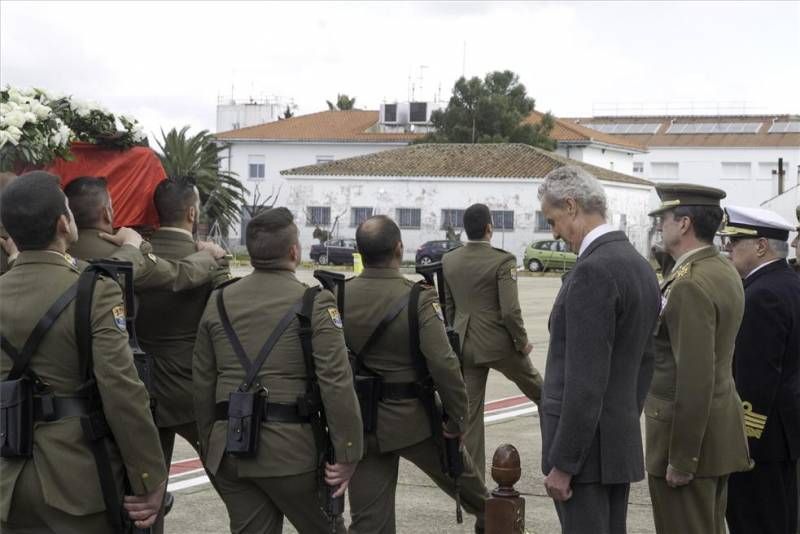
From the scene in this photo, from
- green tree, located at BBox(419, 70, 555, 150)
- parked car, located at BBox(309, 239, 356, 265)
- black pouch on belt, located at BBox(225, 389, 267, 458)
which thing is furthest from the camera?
green tree, located at BBox(419, 70, 555, 150)

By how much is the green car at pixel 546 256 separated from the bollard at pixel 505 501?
148 feet

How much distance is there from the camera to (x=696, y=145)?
82.4 m

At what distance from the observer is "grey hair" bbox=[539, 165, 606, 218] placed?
4.86 metres

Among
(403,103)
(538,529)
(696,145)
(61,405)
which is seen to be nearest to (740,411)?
(538,529)

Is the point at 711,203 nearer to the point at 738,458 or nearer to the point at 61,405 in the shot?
the point at 738,458

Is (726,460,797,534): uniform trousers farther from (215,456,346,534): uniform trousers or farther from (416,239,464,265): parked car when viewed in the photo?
(416,239,464,265): parked car

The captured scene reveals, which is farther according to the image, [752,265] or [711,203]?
[752,265]

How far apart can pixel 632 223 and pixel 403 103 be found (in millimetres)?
20495

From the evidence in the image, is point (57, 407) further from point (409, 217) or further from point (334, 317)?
point (409, 217)

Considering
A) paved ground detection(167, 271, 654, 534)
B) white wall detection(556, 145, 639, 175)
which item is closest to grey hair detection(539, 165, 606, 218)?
paved ground detection(167, 271, 654, 534)

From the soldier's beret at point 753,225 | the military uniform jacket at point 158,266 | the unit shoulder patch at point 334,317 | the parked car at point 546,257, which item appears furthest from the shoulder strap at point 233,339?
the parked car at point 546,257

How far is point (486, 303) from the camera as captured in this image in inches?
356

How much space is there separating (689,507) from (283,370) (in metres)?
1.95

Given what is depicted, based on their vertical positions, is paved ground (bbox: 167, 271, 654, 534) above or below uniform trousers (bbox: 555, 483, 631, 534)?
below
